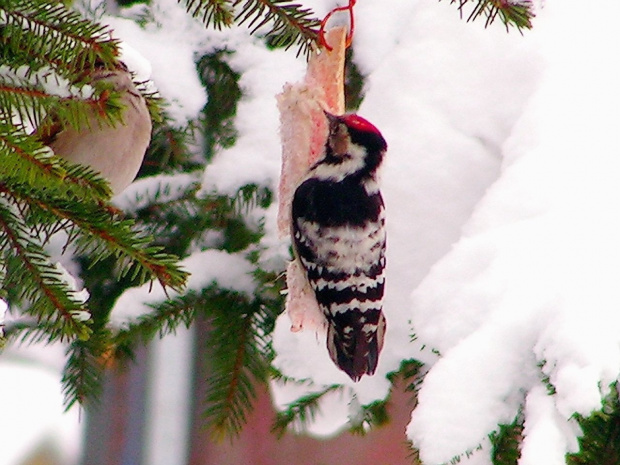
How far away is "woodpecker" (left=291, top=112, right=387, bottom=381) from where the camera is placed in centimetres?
173

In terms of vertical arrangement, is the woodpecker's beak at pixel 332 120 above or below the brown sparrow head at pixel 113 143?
below

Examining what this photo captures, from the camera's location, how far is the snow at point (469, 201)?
1323mm

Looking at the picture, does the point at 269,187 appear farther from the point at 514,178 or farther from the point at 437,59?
the point at 514,178

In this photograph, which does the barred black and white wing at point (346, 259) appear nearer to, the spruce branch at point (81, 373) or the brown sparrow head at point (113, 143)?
the brown sparrow head at point (113, 143)

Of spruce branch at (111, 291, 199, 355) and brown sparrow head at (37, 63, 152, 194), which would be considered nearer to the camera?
brown sparrow head at (37, 63, 152, 194)

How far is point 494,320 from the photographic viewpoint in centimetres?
142

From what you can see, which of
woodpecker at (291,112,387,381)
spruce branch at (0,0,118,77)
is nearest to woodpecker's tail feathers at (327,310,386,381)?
woodpecker at (291,112,387,381)

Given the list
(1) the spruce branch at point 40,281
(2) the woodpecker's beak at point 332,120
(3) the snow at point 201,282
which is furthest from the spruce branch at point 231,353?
(1) the spruce branch at point 40,281

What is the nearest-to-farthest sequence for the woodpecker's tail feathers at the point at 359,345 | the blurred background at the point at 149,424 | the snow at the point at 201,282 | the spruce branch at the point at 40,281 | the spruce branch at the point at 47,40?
the spruce branch at the point at 47,40
the spruce branch at the point at 40,281
the woodpecker's tail feathers at the point at 359,345
the snow at the point at 201,282
the blurred background at the point at 149,424

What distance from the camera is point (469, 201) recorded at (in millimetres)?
1862

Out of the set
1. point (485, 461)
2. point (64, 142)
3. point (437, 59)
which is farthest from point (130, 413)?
point (485, 461)

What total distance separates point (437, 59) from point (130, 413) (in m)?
1.75

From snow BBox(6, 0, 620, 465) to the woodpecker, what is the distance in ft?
0.31

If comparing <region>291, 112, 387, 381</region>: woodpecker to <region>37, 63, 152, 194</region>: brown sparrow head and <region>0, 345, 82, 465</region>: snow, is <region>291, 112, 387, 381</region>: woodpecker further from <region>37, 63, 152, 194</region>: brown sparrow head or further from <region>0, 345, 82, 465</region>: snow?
<region>0, 345, 82, 465</region>: snow
